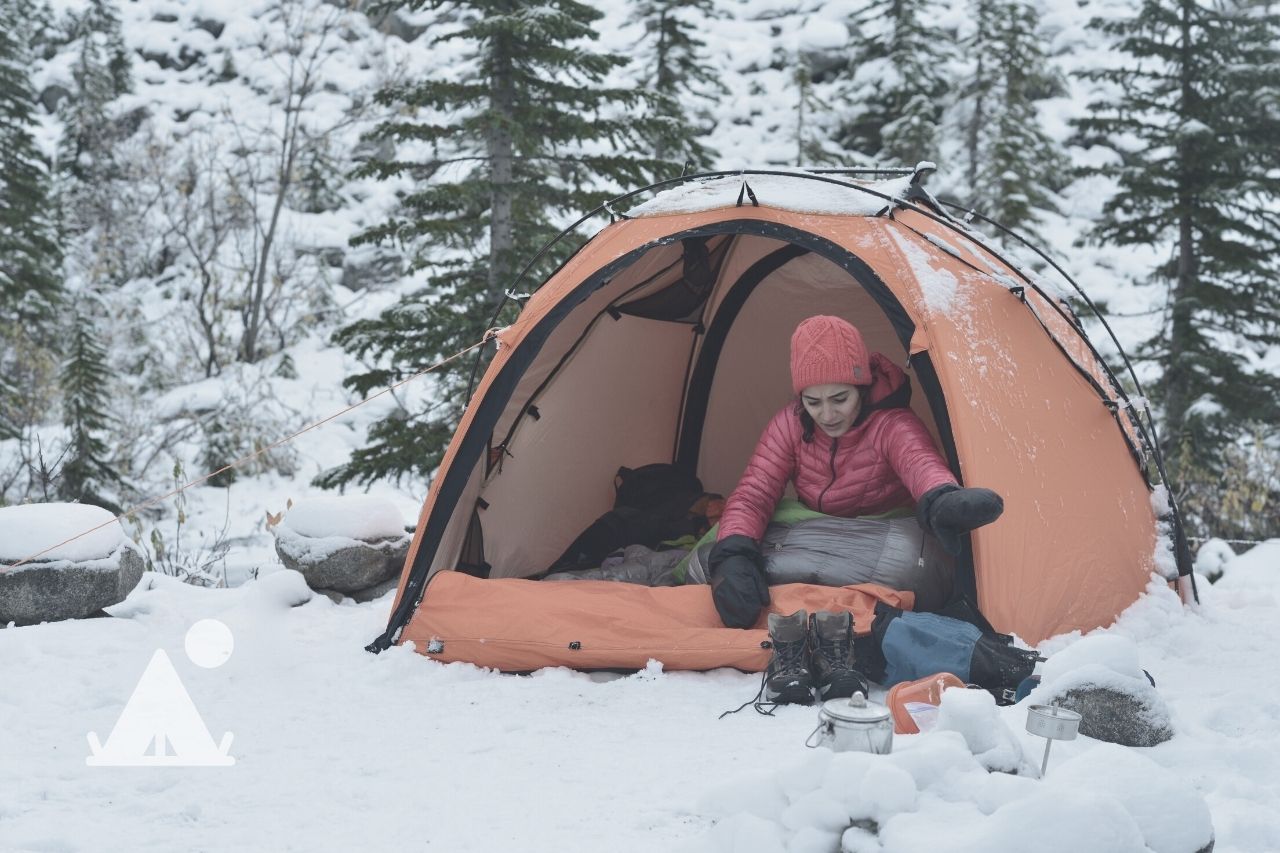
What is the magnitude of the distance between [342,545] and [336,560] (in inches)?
3.0

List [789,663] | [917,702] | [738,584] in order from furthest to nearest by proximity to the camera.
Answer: [738,584] < [789,663] < [917,702]

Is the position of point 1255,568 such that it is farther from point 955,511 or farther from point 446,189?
point 446,189

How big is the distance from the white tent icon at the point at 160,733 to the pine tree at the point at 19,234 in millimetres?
11131

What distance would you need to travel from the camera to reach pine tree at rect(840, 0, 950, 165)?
1656 cm

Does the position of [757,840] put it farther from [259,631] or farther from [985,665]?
[259,631]

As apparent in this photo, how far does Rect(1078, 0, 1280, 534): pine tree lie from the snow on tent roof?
21.3ft

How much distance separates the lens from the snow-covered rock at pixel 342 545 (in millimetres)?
4629

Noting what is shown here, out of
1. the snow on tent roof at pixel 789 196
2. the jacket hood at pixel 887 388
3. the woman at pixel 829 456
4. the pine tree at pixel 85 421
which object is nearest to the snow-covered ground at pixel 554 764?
the woman at pixel 829 456

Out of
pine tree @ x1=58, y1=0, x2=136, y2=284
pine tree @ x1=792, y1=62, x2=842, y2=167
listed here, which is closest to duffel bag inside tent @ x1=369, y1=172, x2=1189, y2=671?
pine tree @ x1=792, y1=62, x2=842, y2=167

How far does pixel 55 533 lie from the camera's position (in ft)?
13.3

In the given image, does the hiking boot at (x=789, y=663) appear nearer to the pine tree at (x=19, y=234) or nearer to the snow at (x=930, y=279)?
the snow at (x=930, y=279)

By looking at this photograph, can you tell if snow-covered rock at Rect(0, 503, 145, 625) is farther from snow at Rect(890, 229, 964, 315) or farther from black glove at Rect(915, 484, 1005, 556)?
snow at Rect(890, 229, 964, 315)

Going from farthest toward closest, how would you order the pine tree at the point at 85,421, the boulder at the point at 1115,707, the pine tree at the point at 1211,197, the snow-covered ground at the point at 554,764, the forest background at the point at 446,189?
the pine tree at the point at 1211,197, the pine tree at the point at 85,421, the forest background at the point at 446,189, the boulder at the point at 1115,707, the snow-covered ground at the point at 554,764

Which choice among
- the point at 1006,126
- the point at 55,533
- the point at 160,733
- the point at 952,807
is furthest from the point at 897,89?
the point at 952,807
